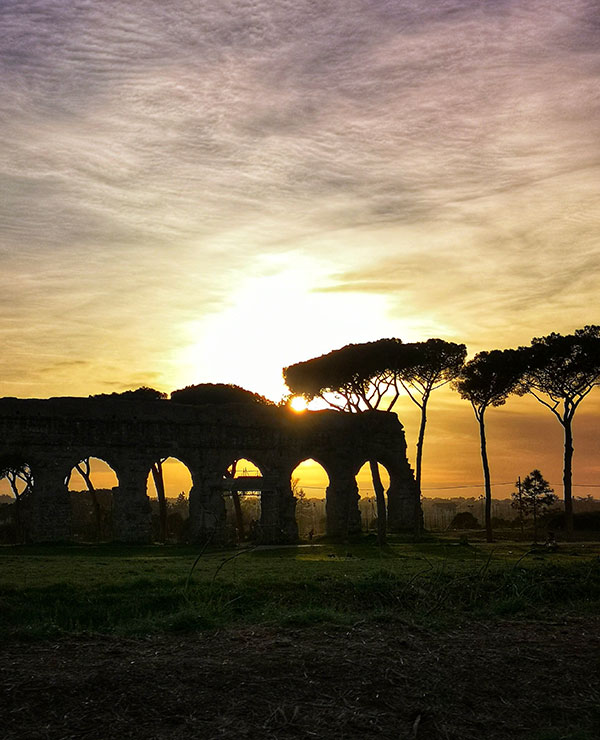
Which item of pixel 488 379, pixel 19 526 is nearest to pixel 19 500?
pixel 19 526

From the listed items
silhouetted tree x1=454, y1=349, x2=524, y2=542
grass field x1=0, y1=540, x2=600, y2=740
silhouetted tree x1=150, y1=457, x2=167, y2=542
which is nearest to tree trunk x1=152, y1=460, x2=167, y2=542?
silhouetted tree x1=150, y1=457, x2=167, y2=542

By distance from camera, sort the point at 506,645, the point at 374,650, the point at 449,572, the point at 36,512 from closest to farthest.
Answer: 1. the point at 374,650
2. the point at 506,645
3. the point at 449,572
4. the point at 36,512

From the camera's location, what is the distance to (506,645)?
9.22m

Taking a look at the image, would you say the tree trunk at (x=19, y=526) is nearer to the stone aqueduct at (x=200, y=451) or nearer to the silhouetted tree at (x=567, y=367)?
the stone aqueduct at (x=200, y=451)

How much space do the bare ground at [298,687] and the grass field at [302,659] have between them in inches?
0.8

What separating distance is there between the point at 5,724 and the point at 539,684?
5057 mm

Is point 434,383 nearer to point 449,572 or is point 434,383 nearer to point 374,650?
point 449,572

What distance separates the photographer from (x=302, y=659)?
8.18 meters

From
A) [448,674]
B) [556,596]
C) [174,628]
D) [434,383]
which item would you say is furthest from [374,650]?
[434,383]

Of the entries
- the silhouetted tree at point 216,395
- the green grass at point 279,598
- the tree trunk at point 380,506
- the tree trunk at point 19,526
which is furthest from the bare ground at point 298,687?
the silhouetted tree at point 216,395

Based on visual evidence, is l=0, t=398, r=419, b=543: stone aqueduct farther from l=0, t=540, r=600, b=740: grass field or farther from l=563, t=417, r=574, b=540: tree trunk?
l=0, t=540, r=600, b=740: grass field

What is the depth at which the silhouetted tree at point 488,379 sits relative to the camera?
3675 cm

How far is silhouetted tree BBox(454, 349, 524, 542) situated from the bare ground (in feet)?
92.5

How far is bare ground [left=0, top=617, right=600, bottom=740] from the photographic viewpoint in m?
6.70
